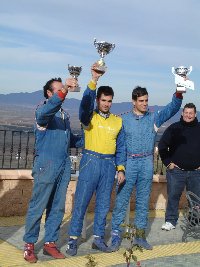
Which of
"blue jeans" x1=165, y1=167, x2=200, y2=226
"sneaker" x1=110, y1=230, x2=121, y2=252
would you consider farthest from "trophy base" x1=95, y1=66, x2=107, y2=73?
"blue jeans" x1=165, y1=167, x2=200, y2=226

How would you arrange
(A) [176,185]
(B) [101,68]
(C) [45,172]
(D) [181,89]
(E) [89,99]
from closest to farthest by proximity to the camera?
(B) [101,68] < (C) [45,172] < (E) [89,99] < (D) [181,89] < (A) [176,185]

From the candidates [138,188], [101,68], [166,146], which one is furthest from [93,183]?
[166,146]

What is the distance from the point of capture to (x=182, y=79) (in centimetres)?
577

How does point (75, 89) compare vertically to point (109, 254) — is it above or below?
above

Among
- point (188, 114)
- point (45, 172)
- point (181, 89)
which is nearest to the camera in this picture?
point (45, 172)

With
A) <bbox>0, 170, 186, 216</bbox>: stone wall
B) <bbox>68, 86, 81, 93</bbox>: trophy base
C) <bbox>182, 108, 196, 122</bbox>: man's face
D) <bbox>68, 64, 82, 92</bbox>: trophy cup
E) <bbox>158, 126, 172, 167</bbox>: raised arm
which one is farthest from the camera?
<bbox>0, 170, 186, 216</bbox>: stone wall

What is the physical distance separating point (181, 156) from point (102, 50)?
274 centimetres

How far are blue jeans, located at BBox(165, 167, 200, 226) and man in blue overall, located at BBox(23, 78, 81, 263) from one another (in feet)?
8.09

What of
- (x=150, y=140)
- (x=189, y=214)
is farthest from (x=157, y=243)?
(x=150, y=140)

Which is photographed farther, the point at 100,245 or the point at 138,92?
the point at 138,92

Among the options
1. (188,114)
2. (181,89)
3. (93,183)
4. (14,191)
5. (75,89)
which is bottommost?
(14,191)

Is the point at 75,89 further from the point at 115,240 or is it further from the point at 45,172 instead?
the point at 115,240

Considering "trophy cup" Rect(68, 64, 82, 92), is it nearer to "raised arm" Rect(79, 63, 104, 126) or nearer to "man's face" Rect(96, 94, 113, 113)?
"raised arm" Rect(79, 63, 104, 126)

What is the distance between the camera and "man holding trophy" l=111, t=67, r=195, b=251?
610 cm
